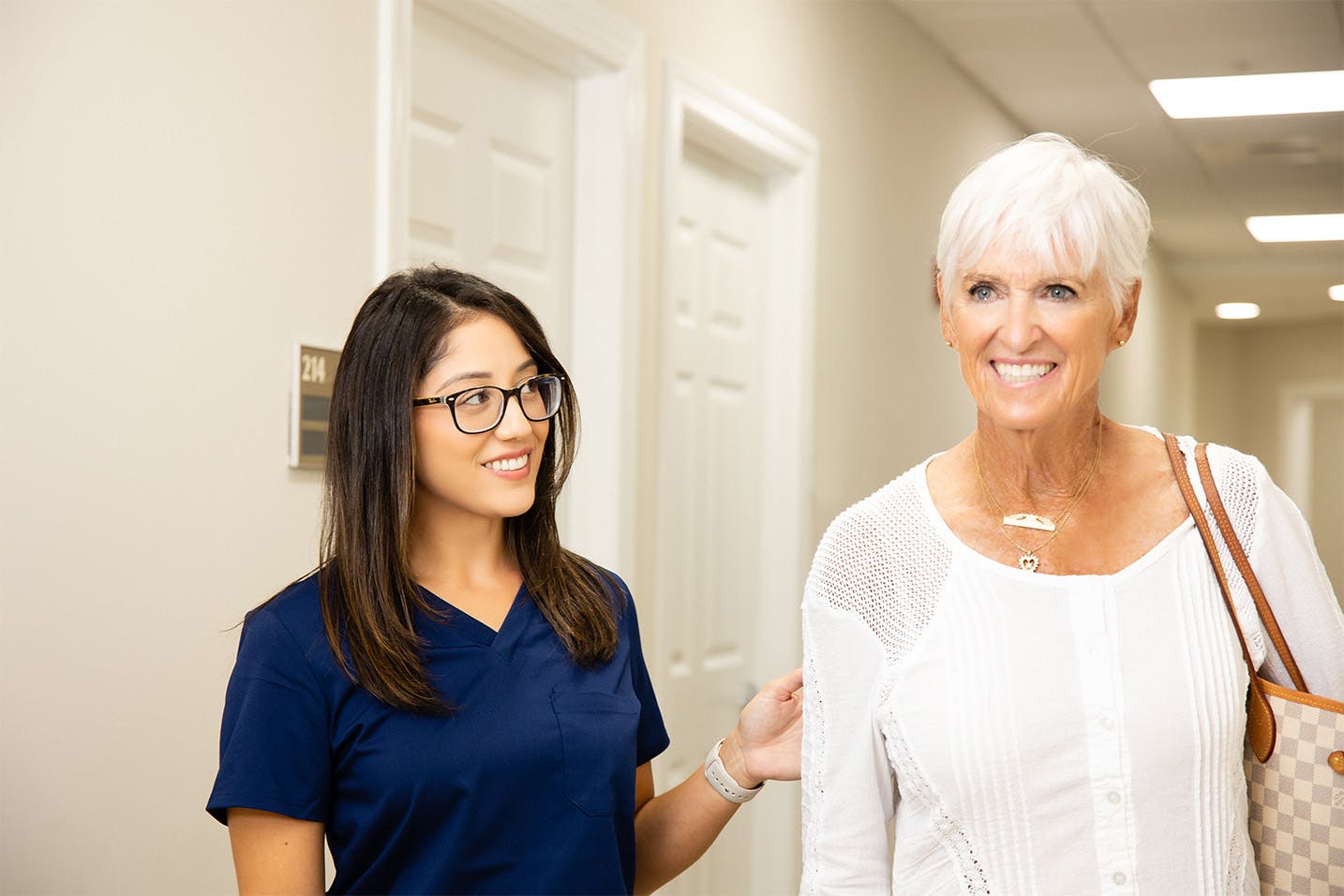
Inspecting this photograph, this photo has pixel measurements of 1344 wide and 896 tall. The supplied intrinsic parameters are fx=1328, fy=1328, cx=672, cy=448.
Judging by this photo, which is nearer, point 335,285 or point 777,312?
point 335,285

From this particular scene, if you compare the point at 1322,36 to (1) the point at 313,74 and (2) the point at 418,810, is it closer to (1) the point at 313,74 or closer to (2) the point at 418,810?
(1) the point at 313,74

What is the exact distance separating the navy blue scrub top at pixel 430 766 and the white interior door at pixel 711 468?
1.68 m

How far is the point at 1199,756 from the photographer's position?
4.11 feet

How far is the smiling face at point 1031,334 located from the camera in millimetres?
1273

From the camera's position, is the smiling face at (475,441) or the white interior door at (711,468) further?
the white interior door at (711,468)

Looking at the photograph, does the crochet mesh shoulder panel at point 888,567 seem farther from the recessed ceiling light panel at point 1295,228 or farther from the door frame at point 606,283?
the recessed ceiling light panel at point 1295,228

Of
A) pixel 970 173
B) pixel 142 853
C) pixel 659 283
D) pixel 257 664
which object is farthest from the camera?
pixel 659 283

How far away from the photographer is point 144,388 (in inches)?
67.7

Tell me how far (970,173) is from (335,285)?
1.08 meters

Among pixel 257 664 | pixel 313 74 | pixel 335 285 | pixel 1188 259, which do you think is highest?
pixel 1188 259

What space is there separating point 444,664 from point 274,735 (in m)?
0.18

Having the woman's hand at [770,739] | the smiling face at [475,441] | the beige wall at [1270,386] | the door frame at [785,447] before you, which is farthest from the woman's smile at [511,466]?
the beige wall at [1270,386]

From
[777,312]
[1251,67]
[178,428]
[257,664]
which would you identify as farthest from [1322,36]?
[257,664]

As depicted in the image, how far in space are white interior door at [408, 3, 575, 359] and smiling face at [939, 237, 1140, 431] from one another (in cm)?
124
